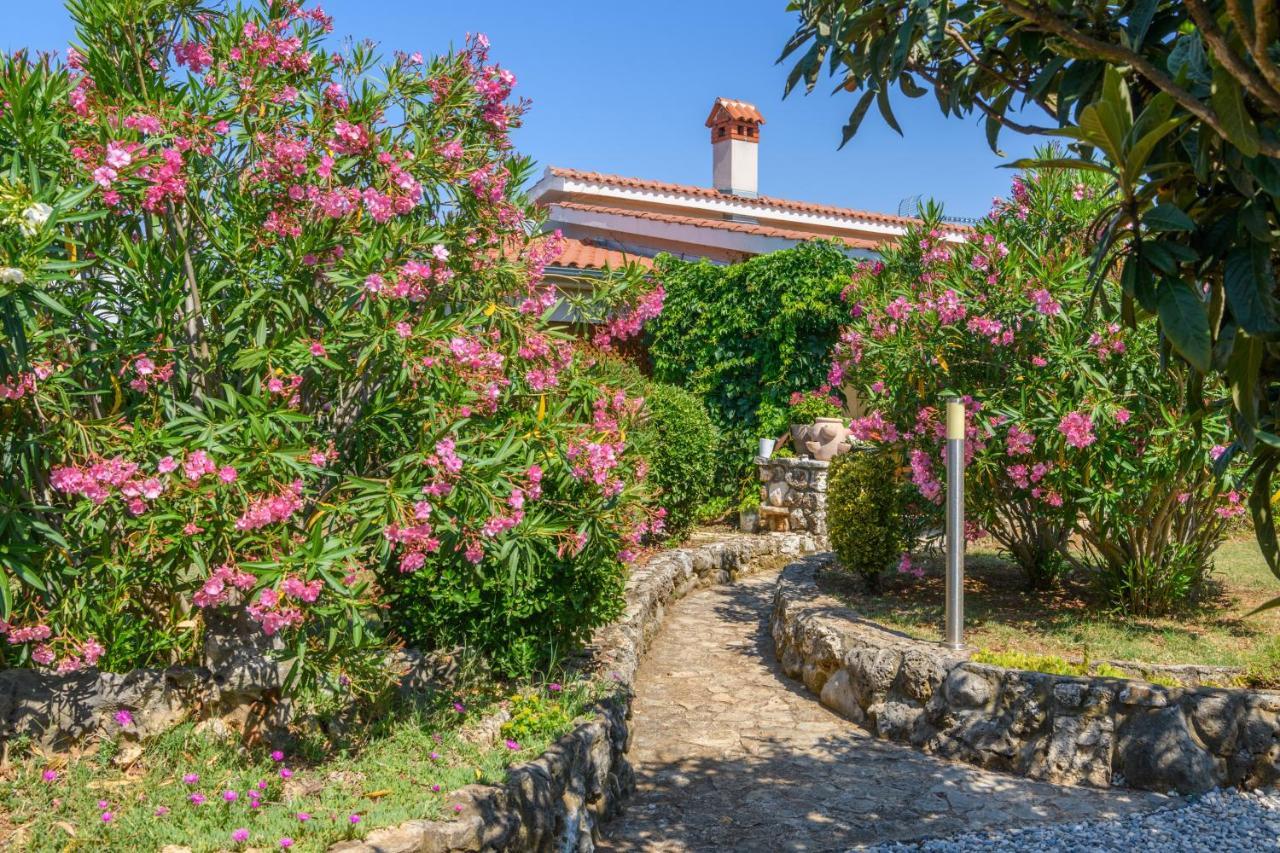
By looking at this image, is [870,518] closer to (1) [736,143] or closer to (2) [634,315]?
(2) [634,315]

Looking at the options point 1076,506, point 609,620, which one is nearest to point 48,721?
point 609,620

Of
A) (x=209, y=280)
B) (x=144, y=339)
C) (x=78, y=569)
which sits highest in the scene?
(x=209, y=280)

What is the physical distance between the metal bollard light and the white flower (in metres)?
5.66

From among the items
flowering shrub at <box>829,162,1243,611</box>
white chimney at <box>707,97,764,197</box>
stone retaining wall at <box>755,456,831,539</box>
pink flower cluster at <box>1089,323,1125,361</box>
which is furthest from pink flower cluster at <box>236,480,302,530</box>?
white chimney at <box>707,97,764,197</box>

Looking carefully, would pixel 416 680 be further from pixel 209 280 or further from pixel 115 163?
pixel 115 163

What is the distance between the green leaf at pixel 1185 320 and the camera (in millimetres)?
1938

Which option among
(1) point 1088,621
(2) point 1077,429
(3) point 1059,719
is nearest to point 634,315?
(2) point 1077,429

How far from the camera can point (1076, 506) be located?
285 inches

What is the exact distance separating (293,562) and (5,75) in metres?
2.06

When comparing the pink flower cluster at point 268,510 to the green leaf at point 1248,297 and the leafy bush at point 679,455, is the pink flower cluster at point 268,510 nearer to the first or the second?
the green leaf at point 1248,297

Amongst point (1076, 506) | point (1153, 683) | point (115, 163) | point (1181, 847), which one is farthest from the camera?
point (1076, 506)

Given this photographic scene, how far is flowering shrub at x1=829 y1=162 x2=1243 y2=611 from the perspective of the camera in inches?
273

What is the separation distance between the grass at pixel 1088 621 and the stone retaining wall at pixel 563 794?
87.0 inches

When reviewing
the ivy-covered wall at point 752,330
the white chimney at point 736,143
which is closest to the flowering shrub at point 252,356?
the ivy-covered wall at point 752,330
